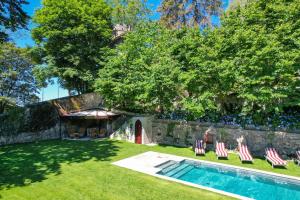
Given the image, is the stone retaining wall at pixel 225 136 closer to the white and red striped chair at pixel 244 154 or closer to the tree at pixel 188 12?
the white and red striped chair at pixel 244 154

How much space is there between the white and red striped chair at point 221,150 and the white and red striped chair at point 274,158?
2.40 m

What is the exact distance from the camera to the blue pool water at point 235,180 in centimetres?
914

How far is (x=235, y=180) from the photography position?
415 inches

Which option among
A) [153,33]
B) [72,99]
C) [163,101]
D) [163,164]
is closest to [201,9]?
[153,33]

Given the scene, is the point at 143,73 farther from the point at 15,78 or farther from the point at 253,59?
the point at 15,78

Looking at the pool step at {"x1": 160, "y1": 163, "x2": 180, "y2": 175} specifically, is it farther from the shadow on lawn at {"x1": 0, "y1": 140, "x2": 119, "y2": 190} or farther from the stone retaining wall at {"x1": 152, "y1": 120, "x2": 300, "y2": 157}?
the stone retaining wall at {"x1": 152, "y1": 120, "x2": 300, "y2": 157}

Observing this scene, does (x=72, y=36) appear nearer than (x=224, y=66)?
No

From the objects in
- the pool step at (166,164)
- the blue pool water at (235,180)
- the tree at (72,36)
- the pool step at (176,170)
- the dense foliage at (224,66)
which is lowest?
the blue pool water at (235,180)

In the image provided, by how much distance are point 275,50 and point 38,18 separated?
21627 mm

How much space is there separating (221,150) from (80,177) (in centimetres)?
898

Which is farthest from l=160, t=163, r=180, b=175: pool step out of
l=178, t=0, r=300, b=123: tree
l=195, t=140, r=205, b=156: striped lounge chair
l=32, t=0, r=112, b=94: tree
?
l=32, t=0, r=112, b=94: tree

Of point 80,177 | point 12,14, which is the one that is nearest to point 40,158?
point 80,177

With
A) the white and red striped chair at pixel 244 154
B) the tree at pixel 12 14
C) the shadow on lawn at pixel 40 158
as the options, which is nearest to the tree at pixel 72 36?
the shadow on lawn at pixel 40 158

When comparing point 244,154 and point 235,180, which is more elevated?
point 244,154
